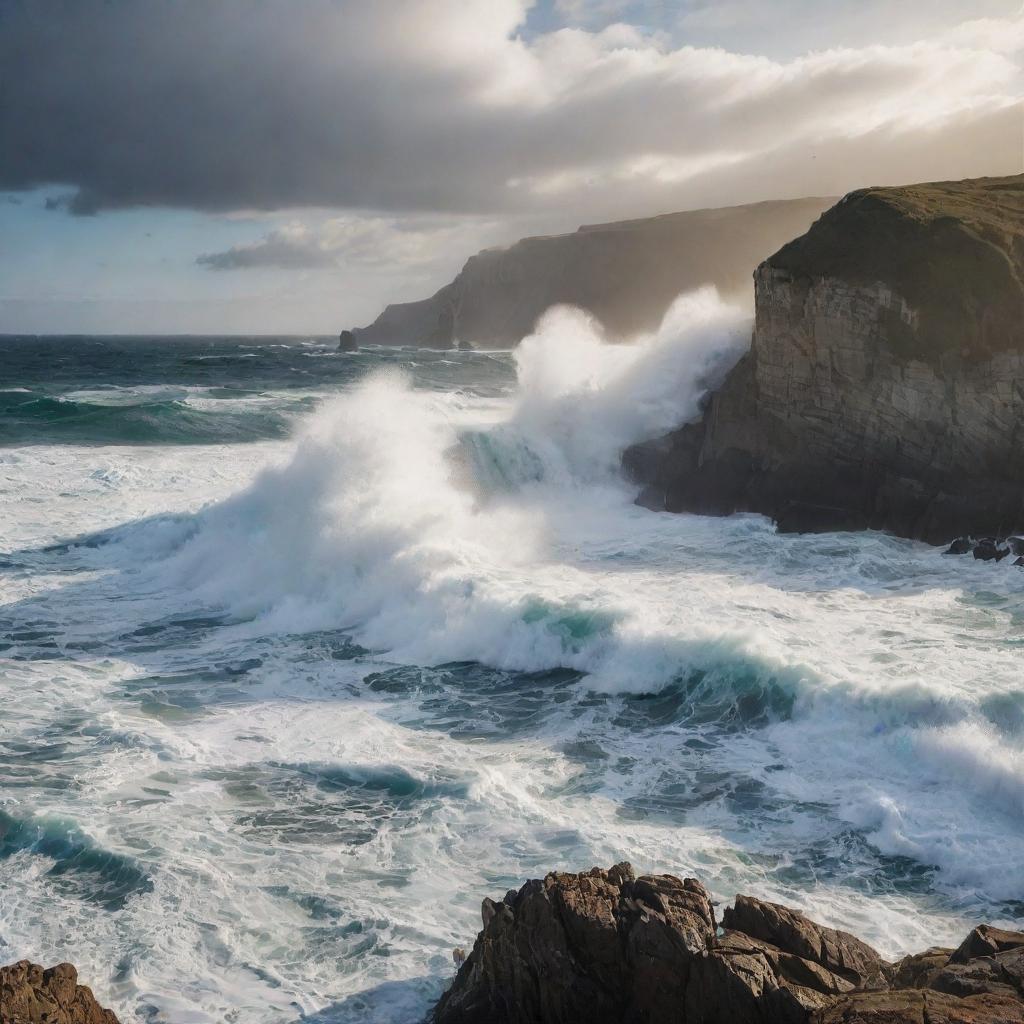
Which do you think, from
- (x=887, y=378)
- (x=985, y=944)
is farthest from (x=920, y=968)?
(x=887, y=378)

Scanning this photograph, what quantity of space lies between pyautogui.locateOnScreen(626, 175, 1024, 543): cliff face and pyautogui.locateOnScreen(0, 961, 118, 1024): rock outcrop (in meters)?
16.2

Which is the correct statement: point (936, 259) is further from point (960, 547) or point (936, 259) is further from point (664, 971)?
point (664, 971)

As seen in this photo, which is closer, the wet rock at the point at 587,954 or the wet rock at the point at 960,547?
the wet rock at the point at 587,954

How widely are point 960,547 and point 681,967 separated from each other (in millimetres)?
13674

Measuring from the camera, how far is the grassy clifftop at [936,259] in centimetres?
1762

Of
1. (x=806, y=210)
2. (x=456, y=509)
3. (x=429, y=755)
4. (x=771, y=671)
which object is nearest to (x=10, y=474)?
(x=456, y=509)

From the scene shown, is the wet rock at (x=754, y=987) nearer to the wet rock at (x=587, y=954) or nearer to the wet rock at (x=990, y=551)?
the wet rock at (x=587, y=954)

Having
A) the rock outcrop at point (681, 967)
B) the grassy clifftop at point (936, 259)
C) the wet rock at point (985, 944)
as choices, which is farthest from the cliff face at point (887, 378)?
the rock outcrop at point (681, 967)

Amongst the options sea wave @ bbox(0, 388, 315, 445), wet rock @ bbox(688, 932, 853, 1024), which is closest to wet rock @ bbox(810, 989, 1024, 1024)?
wet rock @ bbox(688, 932, 853, 1024)

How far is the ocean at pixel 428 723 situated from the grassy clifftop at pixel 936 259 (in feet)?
13.8

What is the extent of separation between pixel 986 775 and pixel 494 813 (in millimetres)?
4877

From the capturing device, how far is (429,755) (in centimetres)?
1046

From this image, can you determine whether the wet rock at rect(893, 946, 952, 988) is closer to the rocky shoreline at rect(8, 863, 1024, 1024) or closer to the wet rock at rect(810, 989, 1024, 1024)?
the rocky shoreline at rect(8, 863, 1024, 1024)

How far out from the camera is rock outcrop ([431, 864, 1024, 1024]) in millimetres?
5402
